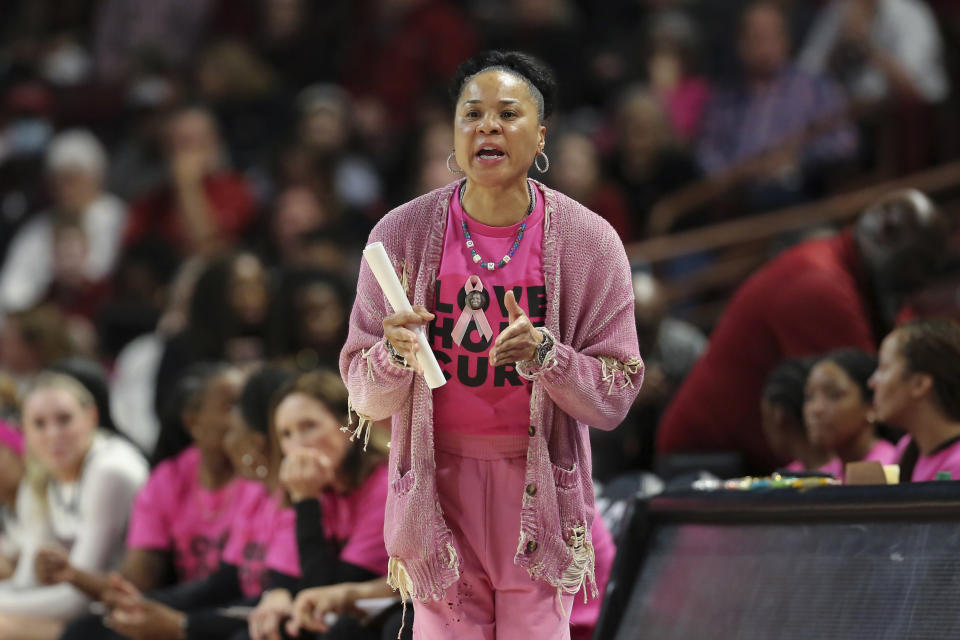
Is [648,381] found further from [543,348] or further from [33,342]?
[543,348]

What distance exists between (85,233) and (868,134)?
4404 millimetres

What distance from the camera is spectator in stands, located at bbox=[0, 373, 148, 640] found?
16.9ft

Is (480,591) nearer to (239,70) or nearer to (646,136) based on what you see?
(646,136)

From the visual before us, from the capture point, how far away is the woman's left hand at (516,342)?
2.68 metres

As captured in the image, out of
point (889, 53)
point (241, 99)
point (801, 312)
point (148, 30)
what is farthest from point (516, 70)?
point (148, 30)

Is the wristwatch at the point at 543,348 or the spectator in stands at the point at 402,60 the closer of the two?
the wristwatch at the point at 543,348

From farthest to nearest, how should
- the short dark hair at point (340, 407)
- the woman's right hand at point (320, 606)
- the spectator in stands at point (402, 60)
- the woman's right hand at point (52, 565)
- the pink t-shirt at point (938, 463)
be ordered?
1. the spectator in stands at point (402, 60)
2. the woman's right hand at point (52, 565)
3. the short dark hair at point (340, 407)
4. the woman's right hand at point (320, 606)
5. the pink t-shirt at point (938, 463)

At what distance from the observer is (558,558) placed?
9.38 feet

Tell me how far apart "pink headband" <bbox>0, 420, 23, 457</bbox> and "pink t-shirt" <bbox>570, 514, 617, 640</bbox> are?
2.73m

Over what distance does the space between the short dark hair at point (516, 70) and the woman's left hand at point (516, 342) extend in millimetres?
474

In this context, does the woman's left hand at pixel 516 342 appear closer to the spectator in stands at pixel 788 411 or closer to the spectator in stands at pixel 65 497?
the spectator in stands at pixel 788 411

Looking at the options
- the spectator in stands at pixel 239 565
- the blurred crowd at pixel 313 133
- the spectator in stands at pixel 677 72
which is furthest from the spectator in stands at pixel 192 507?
the spectator in stands at pixel 677 72

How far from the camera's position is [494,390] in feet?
9.46

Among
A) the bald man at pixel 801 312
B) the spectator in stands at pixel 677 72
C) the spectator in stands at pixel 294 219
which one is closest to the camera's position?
Result: the bald man at pixel 801 312
